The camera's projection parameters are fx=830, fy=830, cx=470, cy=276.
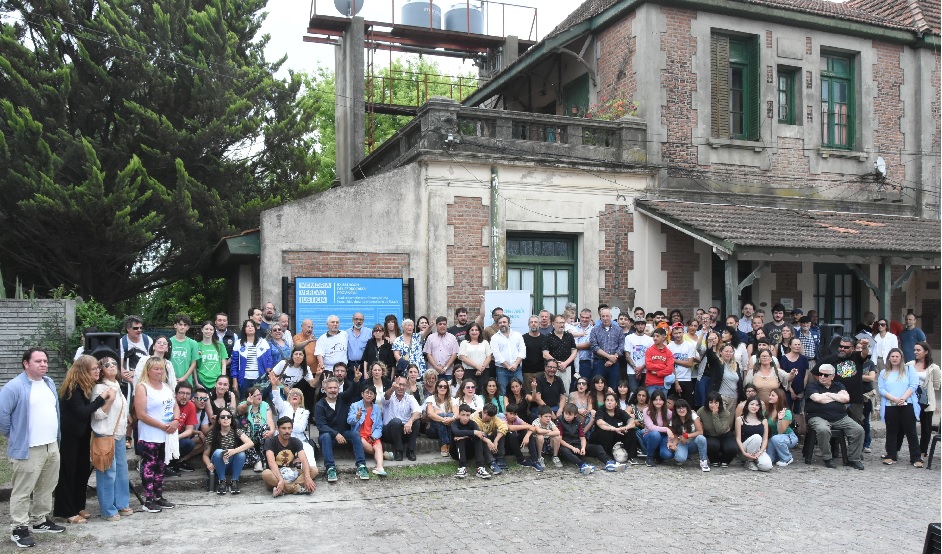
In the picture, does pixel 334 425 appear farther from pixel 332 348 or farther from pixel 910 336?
pixel 910 336

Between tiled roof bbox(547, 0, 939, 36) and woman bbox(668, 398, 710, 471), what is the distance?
8574mm

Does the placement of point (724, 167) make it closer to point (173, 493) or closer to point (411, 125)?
point (411, 125)

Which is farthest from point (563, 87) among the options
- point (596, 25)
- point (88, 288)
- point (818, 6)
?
point (88, 288)

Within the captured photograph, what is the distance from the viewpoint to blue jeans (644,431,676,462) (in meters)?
11.0

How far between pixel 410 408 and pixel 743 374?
476 centimetres

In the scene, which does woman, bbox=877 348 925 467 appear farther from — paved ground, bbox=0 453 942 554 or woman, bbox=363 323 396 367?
woman, bbox=363 323 396 367

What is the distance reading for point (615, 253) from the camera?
1503cm

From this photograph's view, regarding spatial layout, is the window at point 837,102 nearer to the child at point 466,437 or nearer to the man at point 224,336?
the child at point 466,437

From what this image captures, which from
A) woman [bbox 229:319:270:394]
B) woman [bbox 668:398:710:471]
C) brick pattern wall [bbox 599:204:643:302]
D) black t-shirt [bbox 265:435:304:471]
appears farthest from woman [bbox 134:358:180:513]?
brick pattern wall [bbox 599:204:643:302]

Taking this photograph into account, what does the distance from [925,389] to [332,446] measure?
803 cm

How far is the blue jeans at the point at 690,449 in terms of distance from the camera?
35.5ft

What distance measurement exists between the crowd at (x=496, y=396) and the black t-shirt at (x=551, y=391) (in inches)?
0.7

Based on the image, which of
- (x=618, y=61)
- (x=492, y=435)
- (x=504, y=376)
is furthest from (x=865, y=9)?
(x=492, y=435)

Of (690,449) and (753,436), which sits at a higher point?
(753,436)
